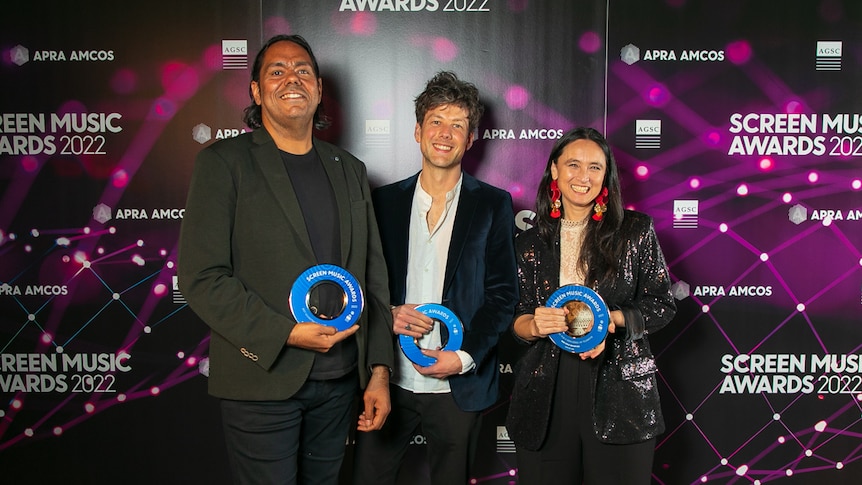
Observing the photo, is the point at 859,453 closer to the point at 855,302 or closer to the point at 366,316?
the point at 855,302

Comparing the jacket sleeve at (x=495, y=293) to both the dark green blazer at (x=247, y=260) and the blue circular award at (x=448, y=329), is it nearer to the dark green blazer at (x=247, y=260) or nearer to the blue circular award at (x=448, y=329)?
the blue circular award at (x=448, y=329)

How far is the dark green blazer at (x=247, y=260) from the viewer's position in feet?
5.64

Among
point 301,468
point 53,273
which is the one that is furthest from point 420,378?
point 53,273

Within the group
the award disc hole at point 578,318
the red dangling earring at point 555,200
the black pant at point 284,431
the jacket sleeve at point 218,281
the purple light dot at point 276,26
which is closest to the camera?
the jacket sleeve at point 218,281

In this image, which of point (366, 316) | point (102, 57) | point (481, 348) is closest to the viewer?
point (366, 316)

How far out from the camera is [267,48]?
2014 mm

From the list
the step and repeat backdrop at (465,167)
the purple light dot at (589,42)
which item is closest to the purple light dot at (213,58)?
the step and repeat backdrop at (465,167)

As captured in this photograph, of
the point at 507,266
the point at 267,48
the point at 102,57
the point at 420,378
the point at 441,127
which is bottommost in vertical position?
the point at 420,378

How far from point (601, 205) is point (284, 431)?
49.8 inches

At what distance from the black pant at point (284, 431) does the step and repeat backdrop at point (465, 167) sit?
1.32 meters

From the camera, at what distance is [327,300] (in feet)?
6.05

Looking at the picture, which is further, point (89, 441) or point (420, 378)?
point (89, 441)

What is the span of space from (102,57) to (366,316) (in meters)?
2.08

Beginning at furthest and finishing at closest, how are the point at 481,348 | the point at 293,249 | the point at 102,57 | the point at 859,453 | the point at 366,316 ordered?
the point at 859,453, the point at 102,57, the point at 481,348, the point at 366,316, the point at 293,249
